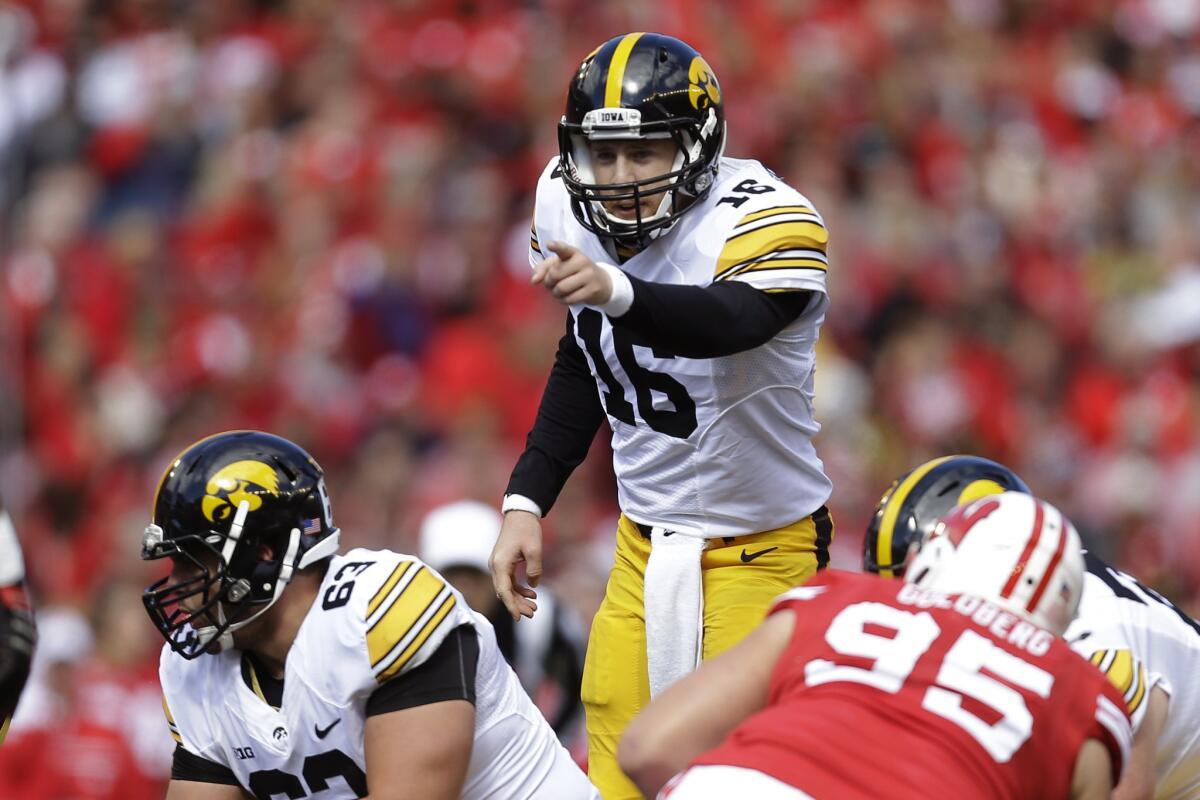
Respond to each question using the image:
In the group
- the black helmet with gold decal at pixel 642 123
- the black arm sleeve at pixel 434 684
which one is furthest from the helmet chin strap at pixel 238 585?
the black helmet with gold decal at pixel 642 123

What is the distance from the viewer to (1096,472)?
32.4ft

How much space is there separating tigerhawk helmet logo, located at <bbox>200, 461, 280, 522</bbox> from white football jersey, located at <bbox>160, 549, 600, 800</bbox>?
0.24 m

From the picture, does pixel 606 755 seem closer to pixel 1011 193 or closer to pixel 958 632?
pixel 958 632

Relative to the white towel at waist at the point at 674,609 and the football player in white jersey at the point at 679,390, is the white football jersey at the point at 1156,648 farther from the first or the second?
the white towel at waist at the point at 674,609

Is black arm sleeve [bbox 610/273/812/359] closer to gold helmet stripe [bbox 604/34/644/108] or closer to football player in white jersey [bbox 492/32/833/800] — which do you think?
football player in white jersey [bbox 492/32/833/800]

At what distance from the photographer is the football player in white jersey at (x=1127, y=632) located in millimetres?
3736

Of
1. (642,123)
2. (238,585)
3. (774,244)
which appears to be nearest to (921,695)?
(774,244)

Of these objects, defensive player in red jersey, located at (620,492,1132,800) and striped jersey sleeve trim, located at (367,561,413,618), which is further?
striped jersey sleeve trim, located at (367,561,413,618)

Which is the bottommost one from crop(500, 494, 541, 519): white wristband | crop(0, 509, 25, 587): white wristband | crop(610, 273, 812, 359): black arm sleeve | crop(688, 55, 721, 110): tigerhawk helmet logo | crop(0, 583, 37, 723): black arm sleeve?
crop(500, 494, 541, 519): white wristband

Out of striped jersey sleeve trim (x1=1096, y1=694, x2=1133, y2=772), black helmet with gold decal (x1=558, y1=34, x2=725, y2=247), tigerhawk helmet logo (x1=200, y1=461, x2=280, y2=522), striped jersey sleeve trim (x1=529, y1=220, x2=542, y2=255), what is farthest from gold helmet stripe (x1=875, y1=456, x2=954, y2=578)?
tigerhawk helmet logo (x1=200, y1=461, x2=280, y2=522)

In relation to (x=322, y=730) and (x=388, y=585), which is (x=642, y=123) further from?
(x=322, y=730)

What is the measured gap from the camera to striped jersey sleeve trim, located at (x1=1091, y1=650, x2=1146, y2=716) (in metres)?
3.71

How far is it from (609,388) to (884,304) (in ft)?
19.6

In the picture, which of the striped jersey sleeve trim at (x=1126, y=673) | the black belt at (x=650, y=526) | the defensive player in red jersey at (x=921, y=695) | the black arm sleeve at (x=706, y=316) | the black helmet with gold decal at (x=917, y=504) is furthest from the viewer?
the black belt at (x=650, y=526)
